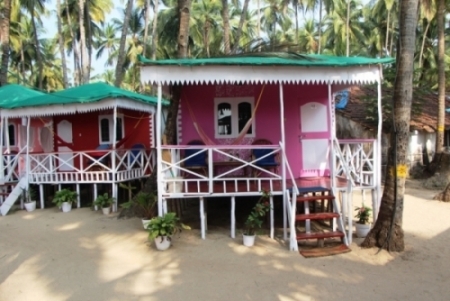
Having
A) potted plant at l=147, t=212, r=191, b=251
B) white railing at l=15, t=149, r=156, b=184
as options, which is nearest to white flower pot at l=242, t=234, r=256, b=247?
potted plant at l=147, t=212, r=191, b=251

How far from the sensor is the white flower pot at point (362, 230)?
7108 mm

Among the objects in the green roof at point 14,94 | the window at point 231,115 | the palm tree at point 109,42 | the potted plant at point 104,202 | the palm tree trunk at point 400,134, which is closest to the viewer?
the palm tree trunk at point 400,134

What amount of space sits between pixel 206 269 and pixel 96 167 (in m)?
6.51

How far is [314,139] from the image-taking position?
8844 millimetres

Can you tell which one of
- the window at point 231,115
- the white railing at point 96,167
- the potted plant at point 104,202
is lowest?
the potted plant at point 104,202

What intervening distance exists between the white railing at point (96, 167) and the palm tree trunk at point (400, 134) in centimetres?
700

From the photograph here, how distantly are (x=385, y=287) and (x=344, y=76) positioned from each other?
3690 millimetres

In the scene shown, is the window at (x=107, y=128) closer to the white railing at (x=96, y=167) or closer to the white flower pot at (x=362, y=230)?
the white railing at (x=96, y=167)

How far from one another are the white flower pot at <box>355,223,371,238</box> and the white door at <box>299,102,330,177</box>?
1.92 m

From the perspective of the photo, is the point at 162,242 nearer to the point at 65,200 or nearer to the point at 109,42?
the point at 65,200

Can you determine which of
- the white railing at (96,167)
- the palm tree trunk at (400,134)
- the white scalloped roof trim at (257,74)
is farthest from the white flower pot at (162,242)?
the white railing at (96,167)

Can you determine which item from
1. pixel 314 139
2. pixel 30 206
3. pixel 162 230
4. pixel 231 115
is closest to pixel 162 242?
pixel 162 230

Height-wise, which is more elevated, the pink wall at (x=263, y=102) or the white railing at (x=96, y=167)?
the pink wall at (x=263, y=102)

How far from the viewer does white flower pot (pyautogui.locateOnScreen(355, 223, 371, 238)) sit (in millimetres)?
7108
